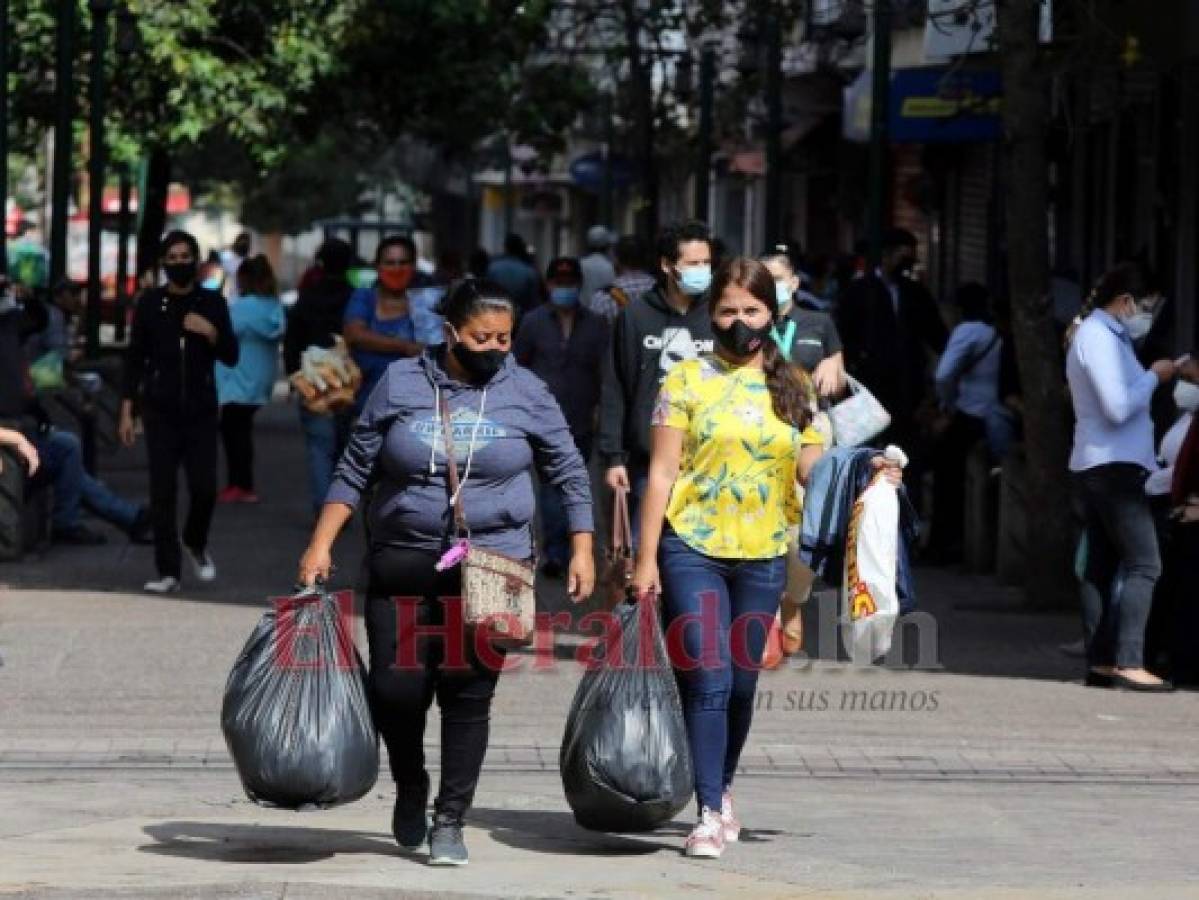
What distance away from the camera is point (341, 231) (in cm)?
7525

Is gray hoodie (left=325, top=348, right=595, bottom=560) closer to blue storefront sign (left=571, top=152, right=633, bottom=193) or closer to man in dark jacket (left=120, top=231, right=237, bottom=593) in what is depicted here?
man in dark jacket (left=120, top=231, right=237, bottom=593)

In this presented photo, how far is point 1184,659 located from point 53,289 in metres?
12.7

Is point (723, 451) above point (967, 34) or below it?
below

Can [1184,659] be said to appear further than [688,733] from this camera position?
Yes

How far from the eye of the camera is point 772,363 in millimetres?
9406

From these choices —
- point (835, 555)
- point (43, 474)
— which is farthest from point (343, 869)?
point (43, 474)

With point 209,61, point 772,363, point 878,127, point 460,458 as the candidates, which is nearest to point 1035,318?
point 878,127

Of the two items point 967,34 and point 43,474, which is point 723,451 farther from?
point 967,34

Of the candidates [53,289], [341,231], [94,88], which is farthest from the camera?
[341,231]

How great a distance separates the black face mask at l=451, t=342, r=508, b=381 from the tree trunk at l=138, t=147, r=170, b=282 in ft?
85.2

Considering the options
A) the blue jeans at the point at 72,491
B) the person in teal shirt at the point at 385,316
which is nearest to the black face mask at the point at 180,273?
the person in teal shirt at the point at 385,316

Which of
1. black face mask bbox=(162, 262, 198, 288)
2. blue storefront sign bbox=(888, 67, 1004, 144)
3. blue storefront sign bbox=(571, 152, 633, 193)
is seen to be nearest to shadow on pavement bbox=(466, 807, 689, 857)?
black face mask bbox=(162, 262, 198, 288)

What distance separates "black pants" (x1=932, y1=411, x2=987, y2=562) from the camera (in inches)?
736

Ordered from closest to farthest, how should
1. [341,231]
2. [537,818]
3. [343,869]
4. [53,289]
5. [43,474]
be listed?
[343,869], [537,818], [43,474], [53,289], [341,231]
